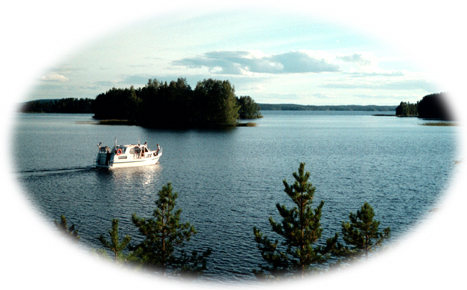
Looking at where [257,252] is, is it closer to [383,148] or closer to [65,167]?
[65,167]

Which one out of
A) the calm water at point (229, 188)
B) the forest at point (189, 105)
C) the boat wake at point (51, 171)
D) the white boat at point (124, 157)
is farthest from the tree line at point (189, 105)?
the boat wake at point (51, 171)

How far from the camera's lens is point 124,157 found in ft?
214

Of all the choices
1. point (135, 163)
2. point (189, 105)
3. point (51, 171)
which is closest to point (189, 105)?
point (189, 105)

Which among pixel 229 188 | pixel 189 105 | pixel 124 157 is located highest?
pixel 189 105

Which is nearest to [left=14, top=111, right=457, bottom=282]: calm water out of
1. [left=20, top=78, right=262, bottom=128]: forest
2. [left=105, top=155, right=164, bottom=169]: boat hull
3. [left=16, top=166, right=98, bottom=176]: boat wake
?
[left=16, top=166, right=98, bottom=176]: boat wake

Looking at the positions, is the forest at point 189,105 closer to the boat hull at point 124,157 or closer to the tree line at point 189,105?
the tree line at point 189,105

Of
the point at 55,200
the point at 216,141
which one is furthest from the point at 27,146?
the point at 55,200

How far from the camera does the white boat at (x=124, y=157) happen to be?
208 feet

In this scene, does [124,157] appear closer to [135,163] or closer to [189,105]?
[135,163]

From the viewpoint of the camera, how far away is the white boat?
63.3m

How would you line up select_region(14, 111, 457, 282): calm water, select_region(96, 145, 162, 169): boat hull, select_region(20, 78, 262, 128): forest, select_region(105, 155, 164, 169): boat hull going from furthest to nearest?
select_region(20, 78, 262, 128): forest < select_region(105, 155, 164, 169): boat hull < select_region(96, 145, 162, 169): boat hull < select_region(14, 111, 457, 282): calm water

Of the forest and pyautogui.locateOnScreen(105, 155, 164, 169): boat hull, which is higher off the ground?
the forest

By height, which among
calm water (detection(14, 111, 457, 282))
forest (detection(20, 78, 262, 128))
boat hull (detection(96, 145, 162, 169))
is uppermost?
forest (detection(20, 78, 262, 128))

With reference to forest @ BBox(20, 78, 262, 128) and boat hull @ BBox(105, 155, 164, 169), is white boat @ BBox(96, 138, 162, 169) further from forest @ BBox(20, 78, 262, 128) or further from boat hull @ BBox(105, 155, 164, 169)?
forest @ BBox(20, 78, 262, 128)
